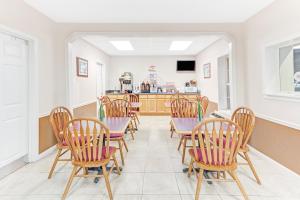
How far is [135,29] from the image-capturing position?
369 centimetres

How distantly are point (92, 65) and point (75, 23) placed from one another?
7.63 ft

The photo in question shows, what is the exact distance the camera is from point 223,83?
209 inches

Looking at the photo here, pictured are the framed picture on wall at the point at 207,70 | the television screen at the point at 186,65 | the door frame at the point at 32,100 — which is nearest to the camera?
the door frame at the point at 32,100

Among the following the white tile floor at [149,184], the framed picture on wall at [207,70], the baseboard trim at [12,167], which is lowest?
the white tile floor at [149,184]

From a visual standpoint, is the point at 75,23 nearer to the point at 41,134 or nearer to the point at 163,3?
the point at 163,3

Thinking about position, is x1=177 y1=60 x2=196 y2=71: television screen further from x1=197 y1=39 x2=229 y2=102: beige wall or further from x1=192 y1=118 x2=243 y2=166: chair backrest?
x1=192 y1=118 x2=243 y2=166: chair backrest

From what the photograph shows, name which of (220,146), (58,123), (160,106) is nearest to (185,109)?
(220,146)

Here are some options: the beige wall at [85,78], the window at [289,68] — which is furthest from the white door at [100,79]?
the window at [289,68]

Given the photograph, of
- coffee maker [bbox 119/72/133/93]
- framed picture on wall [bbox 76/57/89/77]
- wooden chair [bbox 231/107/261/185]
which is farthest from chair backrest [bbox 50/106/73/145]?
coffee maker [bbox 119/72/133/93]

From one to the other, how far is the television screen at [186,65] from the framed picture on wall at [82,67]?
394 centimetres

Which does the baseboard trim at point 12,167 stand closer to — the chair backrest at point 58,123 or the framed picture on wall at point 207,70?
the chair backrest at point 58,123

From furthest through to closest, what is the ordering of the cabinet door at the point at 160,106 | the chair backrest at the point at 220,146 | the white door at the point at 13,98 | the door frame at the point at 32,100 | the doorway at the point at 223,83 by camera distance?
the cabinet door at the point at 160,106 < the doorway at the point at 223,83 < the door frame at the point at 32,100 < the white door at the point at 13,98 < the chair backrest at the point at 220,146

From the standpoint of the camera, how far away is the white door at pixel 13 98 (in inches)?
99.8

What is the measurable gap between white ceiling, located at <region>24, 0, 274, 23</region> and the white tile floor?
7.94 feet
